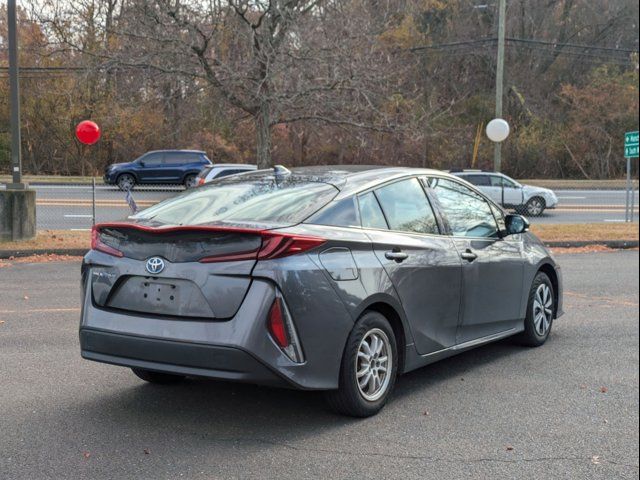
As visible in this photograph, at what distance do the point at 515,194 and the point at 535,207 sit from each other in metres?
0.89

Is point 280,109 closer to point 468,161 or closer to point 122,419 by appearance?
point 122,419

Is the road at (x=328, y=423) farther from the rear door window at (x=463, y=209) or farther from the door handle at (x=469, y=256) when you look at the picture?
the rear door window at (x=463, y=209)

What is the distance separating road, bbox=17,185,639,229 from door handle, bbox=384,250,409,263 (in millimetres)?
12610

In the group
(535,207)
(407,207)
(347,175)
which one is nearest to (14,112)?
(347,175)

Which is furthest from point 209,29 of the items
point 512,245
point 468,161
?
point 468,161

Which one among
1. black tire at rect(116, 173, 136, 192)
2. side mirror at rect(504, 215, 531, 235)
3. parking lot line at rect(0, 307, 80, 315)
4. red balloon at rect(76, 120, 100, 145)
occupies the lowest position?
parking lot line at rect(0, 307, 80, 315)

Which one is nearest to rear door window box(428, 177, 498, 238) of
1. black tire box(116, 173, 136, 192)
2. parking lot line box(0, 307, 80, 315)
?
parking lot line box(0, 307, 80, 315)

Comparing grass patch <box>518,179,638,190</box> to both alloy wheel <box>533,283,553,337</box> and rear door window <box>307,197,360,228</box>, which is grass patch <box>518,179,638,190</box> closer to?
alloy wheel <box>533,283,553,337</box>

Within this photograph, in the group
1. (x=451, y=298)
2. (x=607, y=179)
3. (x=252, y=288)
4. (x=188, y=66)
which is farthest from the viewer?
(x=607, y=179)

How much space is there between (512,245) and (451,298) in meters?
1.14

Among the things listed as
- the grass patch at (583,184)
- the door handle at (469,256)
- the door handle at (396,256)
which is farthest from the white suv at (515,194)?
the door handle at (396,256)

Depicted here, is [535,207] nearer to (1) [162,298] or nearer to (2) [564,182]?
(2) [564,182]

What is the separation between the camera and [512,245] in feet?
19.6

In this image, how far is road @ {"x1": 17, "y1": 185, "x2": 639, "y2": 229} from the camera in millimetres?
18828
